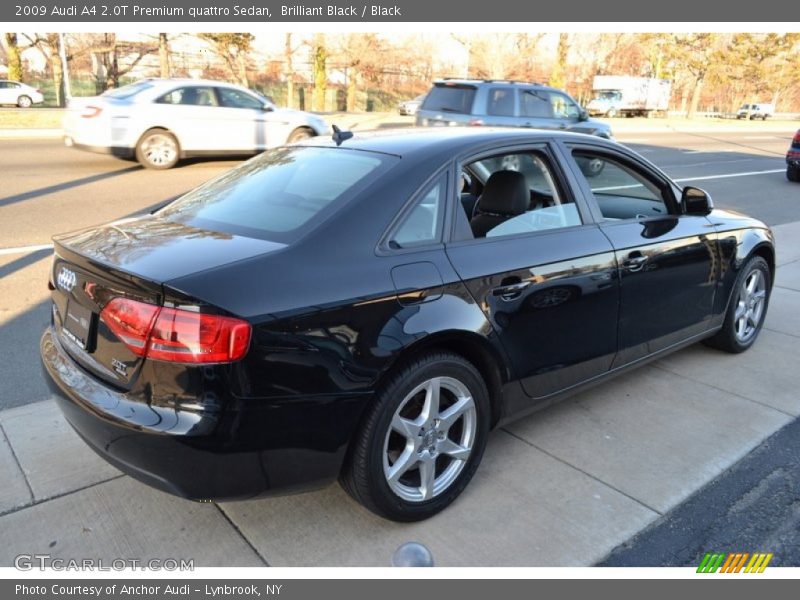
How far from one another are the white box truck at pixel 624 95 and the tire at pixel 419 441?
4633 centimetres

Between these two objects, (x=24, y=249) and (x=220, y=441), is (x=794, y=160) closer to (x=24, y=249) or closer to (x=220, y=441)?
(x=24, y=249)

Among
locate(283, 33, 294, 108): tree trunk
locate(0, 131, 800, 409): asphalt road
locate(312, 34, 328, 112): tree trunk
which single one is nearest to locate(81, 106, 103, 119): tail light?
locate(0, 131, 800, 409): asphalt road

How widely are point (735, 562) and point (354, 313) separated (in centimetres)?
187

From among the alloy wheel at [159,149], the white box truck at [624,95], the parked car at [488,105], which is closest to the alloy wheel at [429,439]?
the parked car at [488,105]

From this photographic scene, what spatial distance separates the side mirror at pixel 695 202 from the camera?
13.5ft

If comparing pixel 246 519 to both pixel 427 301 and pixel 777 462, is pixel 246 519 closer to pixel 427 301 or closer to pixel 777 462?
pixel 427 301

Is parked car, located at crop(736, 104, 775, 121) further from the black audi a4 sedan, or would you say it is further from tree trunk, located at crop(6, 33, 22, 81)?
the black audi a4 sedan

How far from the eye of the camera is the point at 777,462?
3.43m

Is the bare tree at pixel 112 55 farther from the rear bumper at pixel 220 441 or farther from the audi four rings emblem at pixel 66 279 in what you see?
the rear bumper at pixel 220 441

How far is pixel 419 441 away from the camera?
9.04 ft

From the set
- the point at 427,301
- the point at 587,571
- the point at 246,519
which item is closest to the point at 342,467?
the point at 246,519

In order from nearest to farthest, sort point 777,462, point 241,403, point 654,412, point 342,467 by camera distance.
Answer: point 241,403 < point 342,467 < point 777,462 < point 654,412

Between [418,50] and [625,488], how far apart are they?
46642mm

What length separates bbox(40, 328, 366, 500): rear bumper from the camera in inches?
88.6
